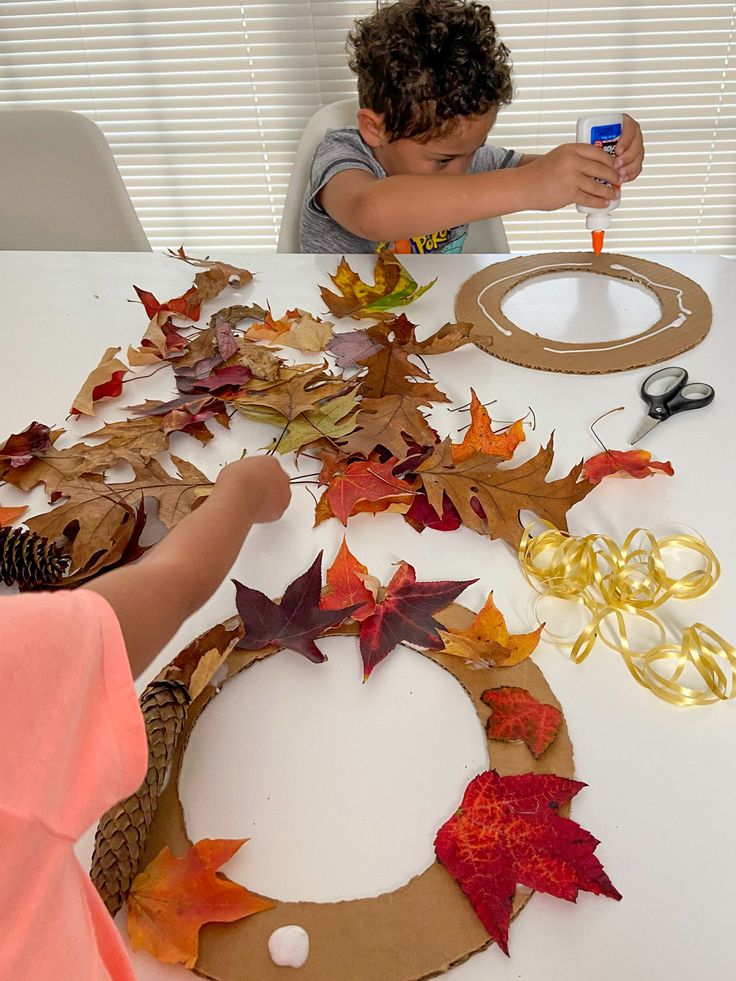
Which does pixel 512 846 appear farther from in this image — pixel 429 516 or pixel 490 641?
pixel 429 516

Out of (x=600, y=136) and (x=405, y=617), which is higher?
(x=600, y=136)

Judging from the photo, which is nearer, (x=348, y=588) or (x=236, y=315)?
(x=348, y=588)

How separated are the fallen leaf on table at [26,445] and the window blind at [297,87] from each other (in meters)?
1.56

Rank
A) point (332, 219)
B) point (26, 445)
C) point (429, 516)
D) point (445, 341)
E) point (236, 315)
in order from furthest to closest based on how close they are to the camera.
Result: point (332, 219) < point (236, 315) < point (445, 341) < point (26, 445) < point (429, 516)

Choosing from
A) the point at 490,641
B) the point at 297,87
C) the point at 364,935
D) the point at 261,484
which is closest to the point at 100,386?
the point at 261,484

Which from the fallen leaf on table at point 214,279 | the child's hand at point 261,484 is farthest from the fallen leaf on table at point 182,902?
the fallen leaf on table at point 214,279

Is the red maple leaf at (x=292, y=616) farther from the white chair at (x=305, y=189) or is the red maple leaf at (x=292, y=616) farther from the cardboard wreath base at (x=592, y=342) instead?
the white chair at (x=305, y=189)

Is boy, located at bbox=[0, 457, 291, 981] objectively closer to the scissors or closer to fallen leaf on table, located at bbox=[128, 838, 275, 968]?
fallen leaf on table, located at bbox=[128, 838, 275, 968]

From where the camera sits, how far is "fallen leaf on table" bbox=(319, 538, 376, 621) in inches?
24.3

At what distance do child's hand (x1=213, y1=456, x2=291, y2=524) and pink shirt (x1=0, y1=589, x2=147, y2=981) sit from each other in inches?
10.8

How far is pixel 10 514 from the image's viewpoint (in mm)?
731

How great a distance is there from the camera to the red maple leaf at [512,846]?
0.44m

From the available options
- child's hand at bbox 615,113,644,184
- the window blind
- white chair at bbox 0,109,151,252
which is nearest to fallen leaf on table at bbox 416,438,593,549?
child's hand at bbox 615,113,644,184

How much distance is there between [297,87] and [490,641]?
190 cm
